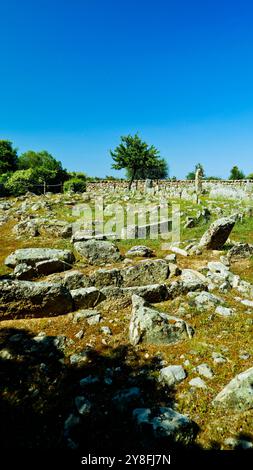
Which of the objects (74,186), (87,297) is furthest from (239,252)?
(74,186)

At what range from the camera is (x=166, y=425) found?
3.79 m

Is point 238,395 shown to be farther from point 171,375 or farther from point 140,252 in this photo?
point 140,252

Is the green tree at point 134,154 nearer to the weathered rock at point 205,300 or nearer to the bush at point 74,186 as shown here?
the bush at point 74,186

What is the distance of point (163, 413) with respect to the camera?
4.02 m

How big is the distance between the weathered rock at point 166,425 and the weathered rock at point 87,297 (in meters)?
3.62

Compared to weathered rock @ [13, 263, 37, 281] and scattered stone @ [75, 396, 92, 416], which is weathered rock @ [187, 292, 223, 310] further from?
weathered rock @ [13, 263, 37, 281]

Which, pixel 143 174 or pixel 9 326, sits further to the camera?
pixel 143 174

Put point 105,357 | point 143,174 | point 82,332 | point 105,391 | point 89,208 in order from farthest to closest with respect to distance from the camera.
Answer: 1. point 143,174
2. point 89,208
3. point 82,332
4. point 105,357
5. point 105,391

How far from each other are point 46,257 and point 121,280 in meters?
3.07

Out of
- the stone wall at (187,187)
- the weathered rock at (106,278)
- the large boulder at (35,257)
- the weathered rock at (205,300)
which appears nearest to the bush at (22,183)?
the stone wall at (187,187)

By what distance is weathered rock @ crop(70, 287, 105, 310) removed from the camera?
739 cm

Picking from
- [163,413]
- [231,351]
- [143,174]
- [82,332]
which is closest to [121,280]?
[82,332]

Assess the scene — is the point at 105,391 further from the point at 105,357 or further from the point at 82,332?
the point at 82,332

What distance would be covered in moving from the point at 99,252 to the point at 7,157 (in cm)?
5266
